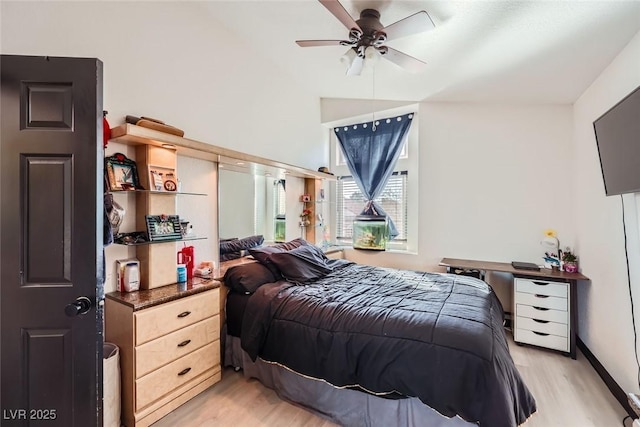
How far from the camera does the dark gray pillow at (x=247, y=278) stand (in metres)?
2.32

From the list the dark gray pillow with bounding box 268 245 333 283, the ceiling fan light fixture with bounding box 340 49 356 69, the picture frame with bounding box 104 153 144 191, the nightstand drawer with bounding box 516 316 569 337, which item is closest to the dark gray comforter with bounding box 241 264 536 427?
the dark gray pillow with bounding box 268 245 333 283

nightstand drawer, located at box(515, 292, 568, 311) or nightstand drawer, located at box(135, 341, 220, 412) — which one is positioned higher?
nightstand drawer, located at box(515, 292, 568, 311)

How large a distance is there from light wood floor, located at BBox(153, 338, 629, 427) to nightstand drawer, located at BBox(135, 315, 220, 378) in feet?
1.26

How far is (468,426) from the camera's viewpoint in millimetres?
1506

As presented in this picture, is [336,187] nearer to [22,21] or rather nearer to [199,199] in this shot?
[199,199]

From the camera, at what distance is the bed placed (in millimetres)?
1439

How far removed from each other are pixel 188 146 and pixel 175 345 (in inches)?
57.1

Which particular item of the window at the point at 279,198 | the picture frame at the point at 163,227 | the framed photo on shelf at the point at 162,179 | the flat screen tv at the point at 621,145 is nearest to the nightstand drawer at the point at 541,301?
the flat screen tv at the point at 621,145

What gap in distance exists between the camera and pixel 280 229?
3.58 metres

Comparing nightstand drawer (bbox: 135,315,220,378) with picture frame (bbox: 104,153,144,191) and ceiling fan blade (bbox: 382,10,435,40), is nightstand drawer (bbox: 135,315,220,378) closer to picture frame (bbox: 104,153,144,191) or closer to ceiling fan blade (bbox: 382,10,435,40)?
picture frame (bbox: 104,153,144,191)

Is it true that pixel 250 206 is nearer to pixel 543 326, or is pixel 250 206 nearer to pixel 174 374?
pixel 174 374

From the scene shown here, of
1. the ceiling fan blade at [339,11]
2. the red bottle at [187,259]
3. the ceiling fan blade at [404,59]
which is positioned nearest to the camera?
the ceiling fan blade at [339,11]

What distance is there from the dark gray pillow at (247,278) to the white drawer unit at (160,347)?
0.75ft

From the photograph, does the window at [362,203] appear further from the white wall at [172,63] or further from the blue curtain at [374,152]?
the white wall at [172,63]
